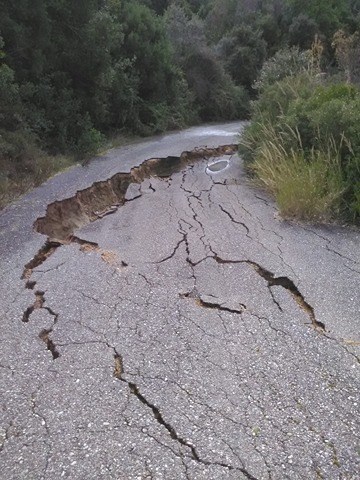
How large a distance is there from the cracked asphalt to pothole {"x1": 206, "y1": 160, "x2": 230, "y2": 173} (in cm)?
335

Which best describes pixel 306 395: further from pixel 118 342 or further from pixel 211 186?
pixel 211 186

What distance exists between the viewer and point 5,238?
577 cm

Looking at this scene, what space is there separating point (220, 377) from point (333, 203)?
3697mm

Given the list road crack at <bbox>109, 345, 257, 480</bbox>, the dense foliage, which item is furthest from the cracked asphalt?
the dense foliage

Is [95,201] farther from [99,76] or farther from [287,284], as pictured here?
[99,76]

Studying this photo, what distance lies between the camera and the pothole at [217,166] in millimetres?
9673

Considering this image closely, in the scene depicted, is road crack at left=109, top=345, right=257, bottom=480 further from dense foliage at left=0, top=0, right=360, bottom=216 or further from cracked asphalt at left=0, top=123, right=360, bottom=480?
dense foliage at left=0, top=0, right=360, bottom=216

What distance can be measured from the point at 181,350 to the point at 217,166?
722 centimetres

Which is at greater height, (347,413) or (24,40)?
(24,40)

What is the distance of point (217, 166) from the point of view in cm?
1013

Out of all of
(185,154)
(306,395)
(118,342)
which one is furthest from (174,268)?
(185,154)

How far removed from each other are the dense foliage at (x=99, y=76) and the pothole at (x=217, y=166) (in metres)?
2.06

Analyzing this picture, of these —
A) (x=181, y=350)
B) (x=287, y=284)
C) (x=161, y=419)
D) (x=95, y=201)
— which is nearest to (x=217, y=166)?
(x=95, y=201)

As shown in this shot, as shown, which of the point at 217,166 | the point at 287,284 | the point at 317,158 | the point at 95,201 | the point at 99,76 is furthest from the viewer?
the point at 99,76
